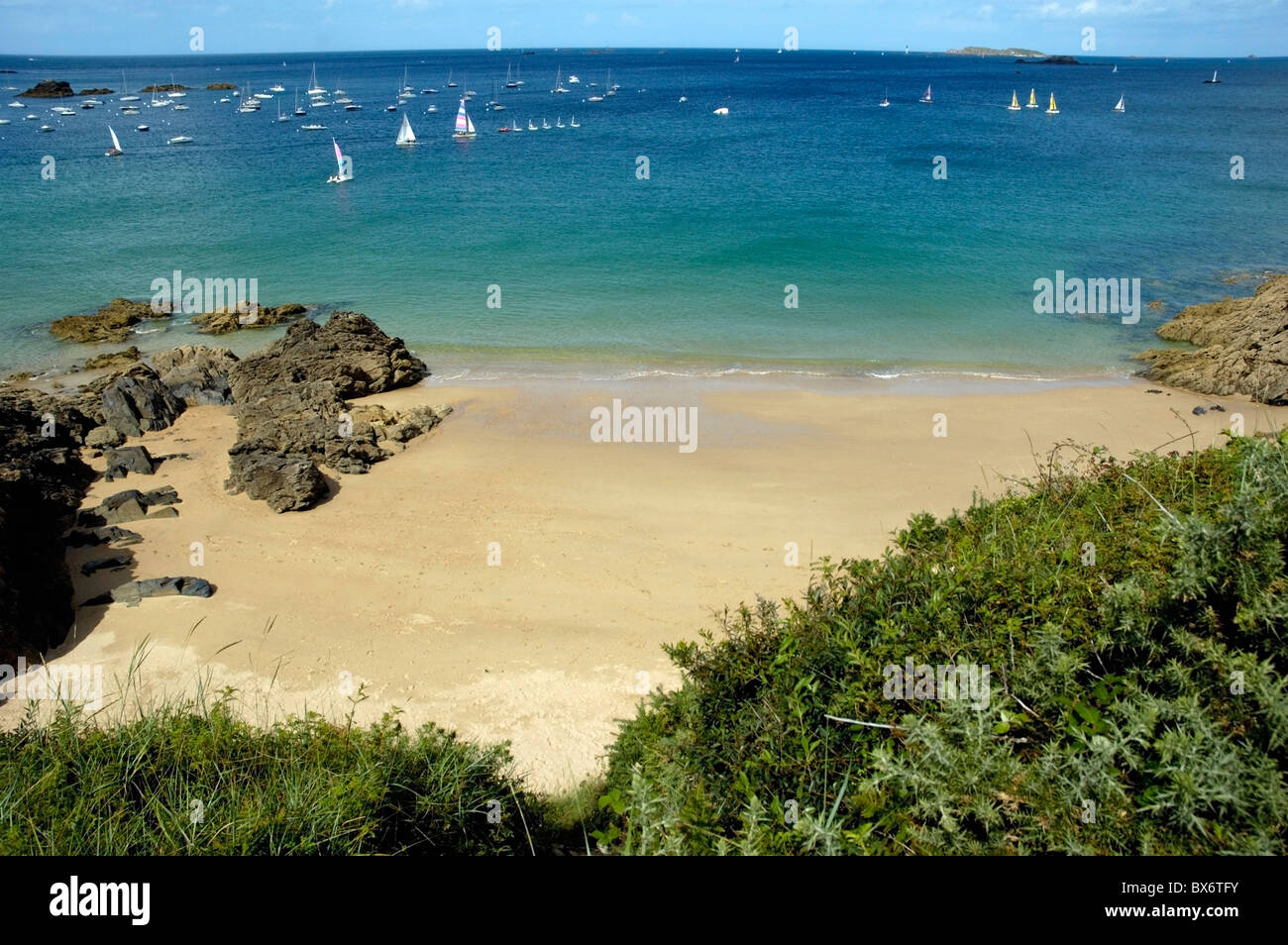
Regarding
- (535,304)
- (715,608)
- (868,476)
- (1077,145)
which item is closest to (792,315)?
(535,304)

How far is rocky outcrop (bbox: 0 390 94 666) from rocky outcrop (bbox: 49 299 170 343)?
30.3 feet

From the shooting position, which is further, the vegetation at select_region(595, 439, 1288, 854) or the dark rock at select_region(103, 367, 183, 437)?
the dark rock at select_region(103, 367, 183, 437)

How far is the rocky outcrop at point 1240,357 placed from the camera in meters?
17.8

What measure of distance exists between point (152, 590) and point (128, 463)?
4850mm

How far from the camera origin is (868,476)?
14188mm

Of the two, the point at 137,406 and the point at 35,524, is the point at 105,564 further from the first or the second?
the point at 137,406

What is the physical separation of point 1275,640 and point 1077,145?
63.0 metres

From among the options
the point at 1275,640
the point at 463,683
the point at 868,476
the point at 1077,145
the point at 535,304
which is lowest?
the point at 463,683

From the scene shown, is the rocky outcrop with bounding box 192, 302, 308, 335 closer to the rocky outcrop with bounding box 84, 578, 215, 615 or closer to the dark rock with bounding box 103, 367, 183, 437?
the dark rock with bounding box 103, 367, 183, 437

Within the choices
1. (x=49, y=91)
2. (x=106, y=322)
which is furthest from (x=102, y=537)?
(x=49, y=91)

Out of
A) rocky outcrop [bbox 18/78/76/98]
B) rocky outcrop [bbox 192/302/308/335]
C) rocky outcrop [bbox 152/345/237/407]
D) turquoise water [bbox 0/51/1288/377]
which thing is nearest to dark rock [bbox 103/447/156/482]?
rocky outcrop [bbox 152/345/237/407]

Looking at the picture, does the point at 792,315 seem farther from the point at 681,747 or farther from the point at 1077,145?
the point at 1077,145

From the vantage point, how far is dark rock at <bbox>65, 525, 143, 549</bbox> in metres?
12.2

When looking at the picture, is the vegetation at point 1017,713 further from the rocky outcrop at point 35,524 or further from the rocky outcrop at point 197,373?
the rocky outcrop at point 197,373
